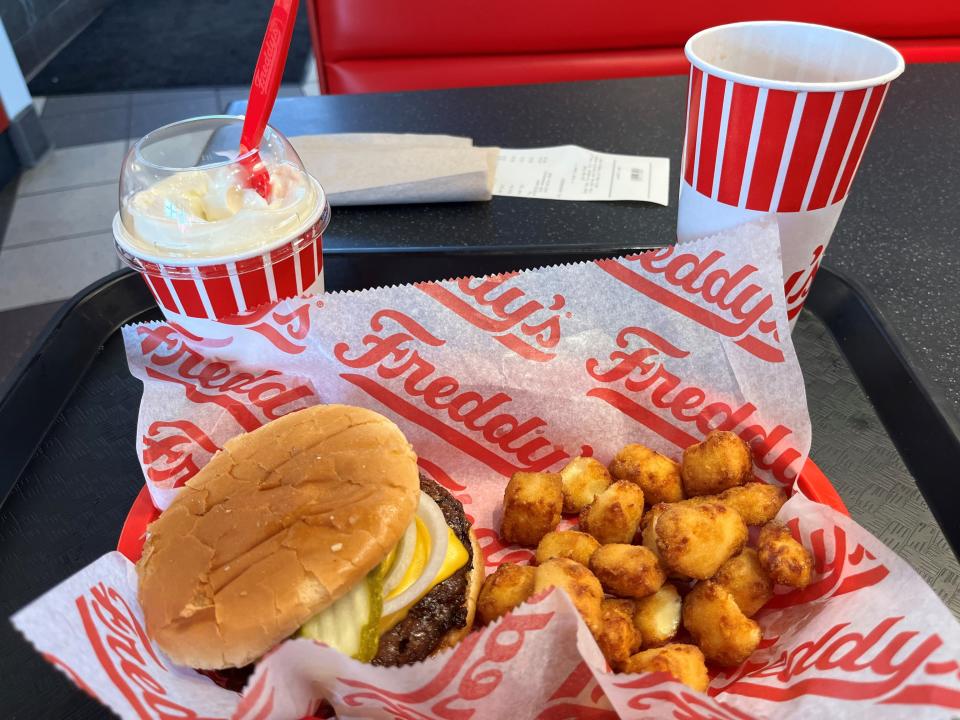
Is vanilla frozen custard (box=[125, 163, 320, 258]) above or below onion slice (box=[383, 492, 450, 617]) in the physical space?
above

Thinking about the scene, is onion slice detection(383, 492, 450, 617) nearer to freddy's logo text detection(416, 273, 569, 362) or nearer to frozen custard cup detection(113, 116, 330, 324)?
freddy's logo text detection(416, 273, 569, 362)

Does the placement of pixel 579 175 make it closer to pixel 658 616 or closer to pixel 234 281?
pixel 234 281

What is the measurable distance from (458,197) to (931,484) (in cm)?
110

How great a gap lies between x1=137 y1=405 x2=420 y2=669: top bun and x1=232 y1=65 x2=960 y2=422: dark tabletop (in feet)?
2.05

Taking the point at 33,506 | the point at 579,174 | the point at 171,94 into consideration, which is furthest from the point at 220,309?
the point at 171,94

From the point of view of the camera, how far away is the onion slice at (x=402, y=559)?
0.99 m

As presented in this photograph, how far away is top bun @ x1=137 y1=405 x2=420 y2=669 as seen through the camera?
2.91 feet

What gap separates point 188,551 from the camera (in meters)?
0.96

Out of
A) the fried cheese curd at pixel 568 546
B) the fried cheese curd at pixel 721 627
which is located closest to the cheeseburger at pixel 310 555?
the fried cheese curd at pixel 568 546

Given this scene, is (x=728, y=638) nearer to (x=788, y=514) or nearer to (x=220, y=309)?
(x=788, y=514)

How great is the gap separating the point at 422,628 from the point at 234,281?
57cm

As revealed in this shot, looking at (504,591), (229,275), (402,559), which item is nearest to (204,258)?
(229,275)

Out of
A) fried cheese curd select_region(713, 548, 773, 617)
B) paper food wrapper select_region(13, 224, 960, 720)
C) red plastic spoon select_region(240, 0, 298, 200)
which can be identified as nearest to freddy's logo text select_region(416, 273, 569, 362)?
paper food wrapper select_region(13, 224, 960, 720)

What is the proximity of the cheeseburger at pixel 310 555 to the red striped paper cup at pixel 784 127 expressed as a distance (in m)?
0.61
